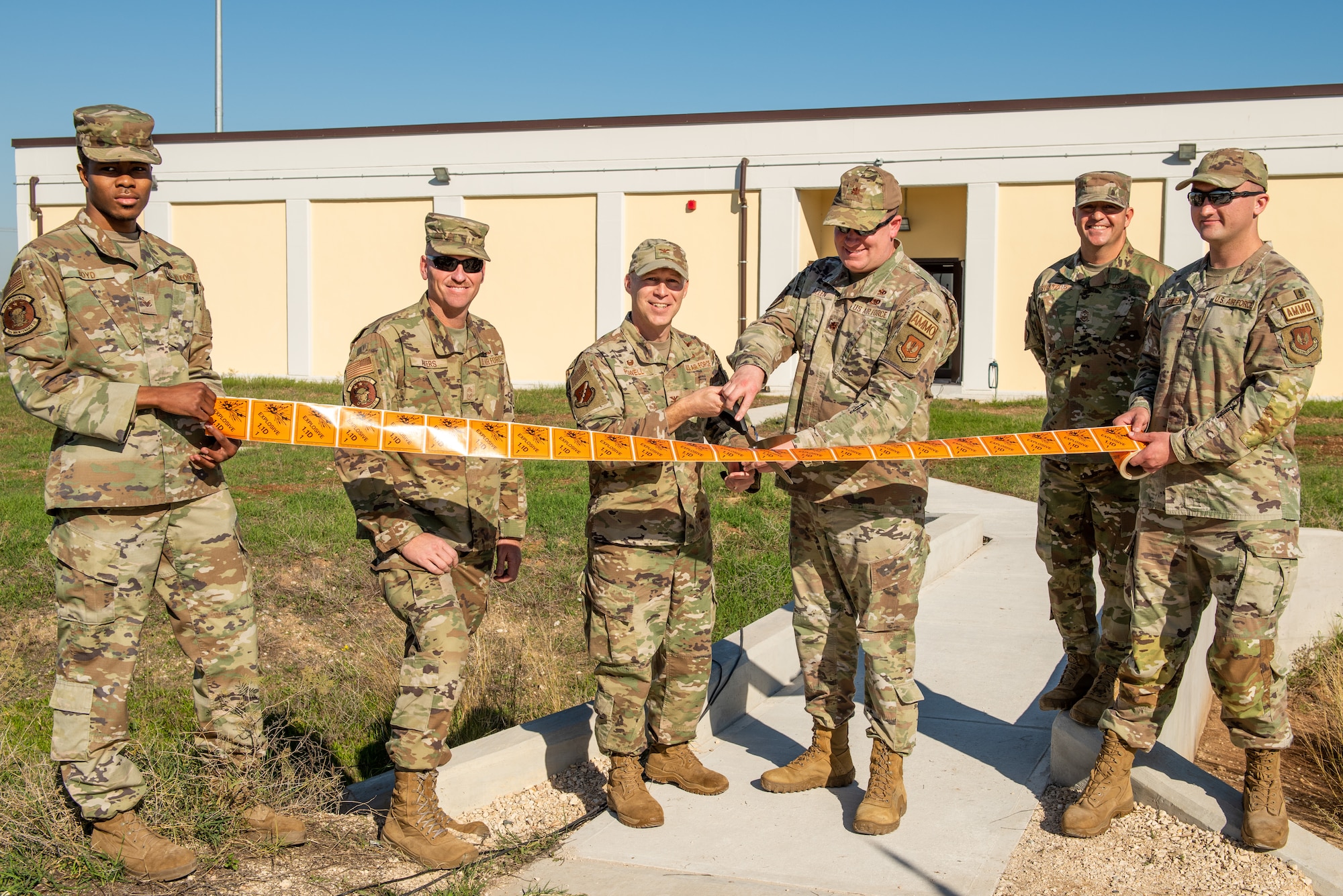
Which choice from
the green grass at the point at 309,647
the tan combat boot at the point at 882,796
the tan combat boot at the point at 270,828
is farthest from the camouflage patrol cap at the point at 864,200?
the tan combat boot at the point at 270,828

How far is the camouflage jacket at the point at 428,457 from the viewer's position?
4.16 metres

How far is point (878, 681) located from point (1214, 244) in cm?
206

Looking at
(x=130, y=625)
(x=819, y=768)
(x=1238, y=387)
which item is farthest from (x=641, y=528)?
(x=1238, y=387)

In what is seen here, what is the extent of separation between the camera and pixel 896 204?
439 centimetres

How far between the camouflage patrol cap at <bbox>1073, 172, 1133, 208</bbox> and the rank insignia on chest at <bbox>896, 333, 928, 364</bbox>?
1286 millimetres

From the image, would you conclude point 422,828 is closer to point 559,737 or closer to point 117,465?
point 559,737

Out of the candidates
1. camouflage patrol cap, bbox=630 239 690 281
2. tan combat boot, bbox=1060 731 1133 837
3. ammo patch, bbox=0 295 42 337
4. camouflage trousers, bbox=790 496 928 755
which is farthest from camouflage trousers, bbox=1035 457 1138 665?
ammo patch, bbox=0 295 42 337

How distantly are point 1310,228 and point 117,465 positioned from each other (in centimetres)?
2091

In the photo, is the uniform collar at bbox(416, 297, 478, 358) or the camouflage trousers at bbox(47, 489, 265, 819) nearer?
the camouflage trousers at bbox(47, 489, 265, 819)

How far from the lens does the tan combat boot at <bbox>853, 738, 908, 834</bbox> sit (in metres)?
4.25

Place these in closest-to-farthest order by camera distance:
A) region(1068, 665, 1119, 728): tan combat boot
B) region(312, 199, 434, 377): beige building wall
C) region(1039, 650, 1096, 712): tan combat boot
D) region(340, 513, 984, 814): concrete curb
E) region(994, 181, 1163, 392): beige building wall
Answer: region(340, 513, 984, 814): concrete curb
region(1068, 665, 1119, 728): tan combat boot
region(1039, 650, 1096, 712): tan combat boot
region(994, 181, 1163, 392): beige building wall
region(312, 199, 434, 377): beige building wall

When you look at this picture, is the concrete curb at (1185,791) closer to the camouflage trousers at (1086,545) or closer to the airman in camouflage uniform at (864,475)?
the camouflage trousers at (1086,545)

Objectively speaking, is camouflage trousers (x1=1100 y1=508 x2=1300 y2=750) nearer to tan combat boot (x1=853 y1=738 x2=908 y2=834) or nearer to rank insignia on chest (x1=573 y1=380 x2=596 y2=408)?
tan combat boot (x1=853 y1=738 x2=908 y2=834)

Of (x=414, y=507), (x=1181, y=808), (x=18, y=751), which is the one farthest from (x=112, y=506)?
(x=1181, y=808)
